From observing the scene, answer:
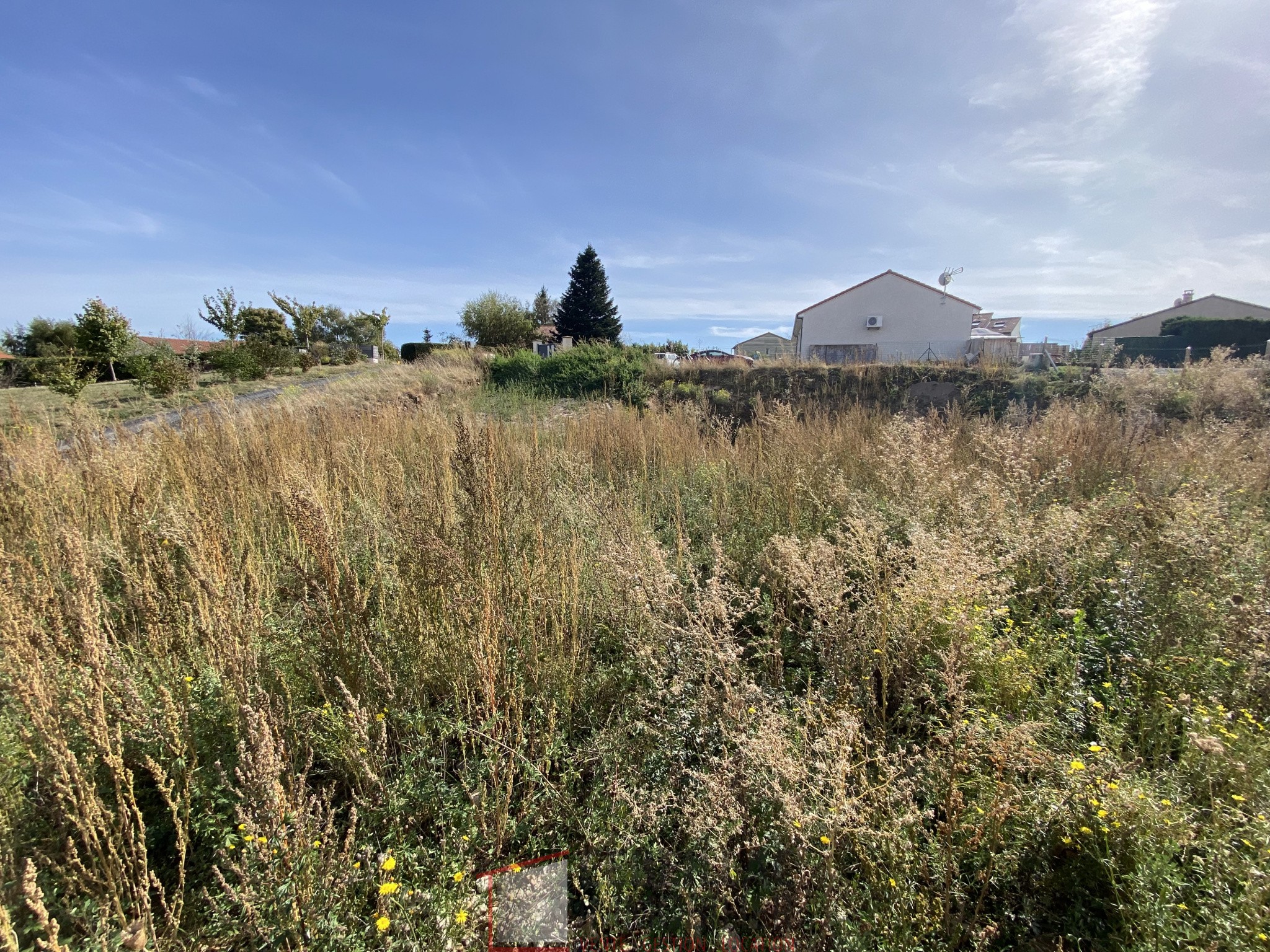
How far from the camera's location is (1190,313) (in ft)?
102

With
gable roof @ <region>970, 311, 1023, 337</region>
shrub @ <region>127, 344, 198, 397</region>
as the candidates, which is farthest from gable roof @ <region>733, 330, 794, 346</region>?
shrub @ <region>127, 344, 198, 397</region>

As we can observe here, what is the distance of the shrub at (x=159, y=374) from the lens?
1148cm

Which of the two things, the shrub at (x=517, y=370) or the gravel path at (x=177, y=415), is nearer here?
the gravel path at (x=177, y=415)

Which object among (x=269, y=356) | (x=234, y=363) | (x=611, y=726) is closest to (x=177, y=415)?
(x=234, y=363)

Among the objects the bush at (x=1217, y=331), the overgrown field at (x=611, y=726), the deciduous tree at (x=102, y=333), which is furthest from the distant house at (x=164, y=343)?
the bush at (x=1217, y=331)

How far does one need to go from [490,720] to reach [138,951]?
85 cm

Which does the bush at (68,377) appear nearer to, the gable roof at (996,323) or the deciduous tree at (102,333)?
the deciduous tree at (102,333)

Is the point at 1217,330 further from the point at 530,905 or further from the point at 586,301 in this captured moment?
the point at 530,905

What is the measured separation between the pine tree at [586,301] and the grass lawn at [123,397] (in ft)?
62.0

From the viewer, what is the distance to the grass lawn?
7.07m

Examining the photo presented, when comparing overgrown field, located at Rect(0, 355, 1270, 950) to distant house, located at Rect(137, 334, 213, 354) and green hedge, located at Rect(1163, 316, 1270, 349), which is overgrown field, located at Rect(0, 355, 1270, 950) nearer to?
distant house, located at Rect(137, 334, 213, 354)

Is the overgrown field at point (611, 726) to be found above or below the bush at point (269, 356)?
below

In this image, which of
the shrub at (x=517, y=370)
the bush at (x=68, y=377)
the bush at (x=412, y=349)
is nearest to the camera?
the bush at (x=68, y=377)

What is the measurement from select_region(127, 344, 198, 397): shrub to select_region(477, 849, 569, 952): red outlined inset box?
45.1 feet
